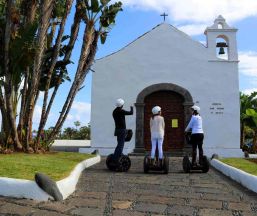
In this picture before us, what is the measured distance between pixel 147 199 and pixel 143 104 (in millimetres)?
10025

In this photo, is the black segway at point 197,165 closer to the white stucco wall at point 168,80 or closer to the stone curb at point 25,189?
the stone curb at point 25,189

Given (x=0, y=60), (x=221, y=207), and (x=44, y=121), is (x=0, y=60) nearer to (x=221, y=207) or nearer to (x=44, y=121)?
(x=44, y=121)

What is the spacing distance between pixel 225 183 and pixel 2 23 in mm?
8246

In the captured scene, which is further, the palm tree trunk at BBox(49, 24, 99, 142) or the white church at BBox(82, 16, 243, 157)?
the white church at BBox(82, 16, 243, 157)

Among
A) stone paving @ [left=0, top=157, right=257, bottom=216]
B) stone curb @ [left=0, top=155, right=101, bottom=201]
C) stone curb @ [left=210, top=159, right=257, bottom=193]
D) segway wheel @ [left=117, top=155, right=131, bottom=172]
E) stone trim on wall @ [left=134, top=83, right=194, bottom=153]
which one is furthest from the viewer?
stone trim on wall @ [left=134, top=83, right=194, bottom=153]

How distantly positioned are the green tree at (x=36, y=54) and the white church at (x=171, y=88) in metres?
2.54

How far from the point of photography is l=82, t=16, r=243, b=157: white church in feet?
51.2

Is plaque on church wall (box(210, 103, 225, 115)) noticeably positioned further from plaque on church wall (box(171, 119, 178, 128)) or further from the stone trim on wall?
plaque on church wall (box(171, 119, 178, 128))

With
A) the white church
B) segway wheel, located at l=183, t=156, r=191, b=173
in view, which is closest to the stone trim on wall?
the white church

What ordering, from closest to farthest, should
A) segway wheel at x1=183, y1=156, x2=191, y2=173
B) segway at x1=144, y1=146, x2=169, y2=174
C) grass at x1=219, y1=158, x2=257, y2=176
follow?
1. grass at x1=219, y1=158, x2=257, y2=176
2. segway at x1=144, y1=146, x2=169, y2=174
3. segway wheel at x1=183, y1=156, x2=191, y2=173

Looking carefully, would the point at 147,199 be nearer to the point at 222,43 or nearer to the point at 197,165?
the point at 197,165

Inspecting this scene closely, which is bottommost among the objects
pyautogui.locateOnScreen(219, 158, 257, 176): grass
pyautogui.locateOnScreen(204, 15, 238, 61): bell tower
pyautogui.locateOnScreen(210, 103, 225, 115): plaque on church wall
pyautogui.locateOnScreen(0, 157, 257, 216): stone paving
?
pyautogui.locateOnScreen(0, 157, 257, 216): stone paving

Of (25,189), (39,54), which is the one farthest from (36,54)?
(25,189)

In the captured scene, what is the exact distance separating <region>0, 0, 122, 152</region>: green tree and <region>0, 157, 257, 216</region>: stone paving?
4.25 metres
